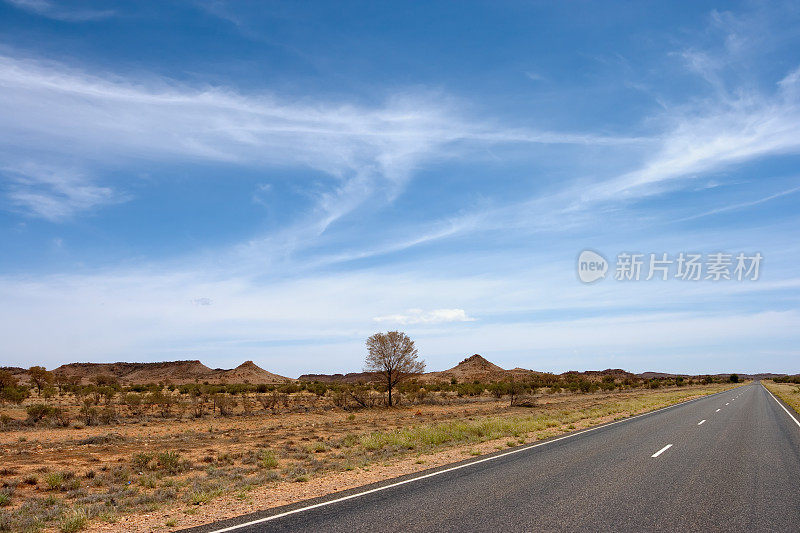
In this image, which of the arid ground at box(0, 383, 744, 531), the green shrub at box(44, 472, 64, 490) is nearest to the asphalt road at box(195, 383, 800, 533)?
the arid ground at box(0, 383, 744, 531)

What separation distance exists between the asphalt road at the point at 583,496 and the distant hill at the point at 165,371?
107506mm

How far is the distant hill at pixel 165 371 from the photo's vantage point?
116119 millimetres

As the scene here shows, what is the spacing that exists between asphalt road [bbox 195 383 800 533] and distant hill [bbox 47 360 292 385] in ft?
353

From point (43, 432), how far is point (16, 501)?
14.9 metres

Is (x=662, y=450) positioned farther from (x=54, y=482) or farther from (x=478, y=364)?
(x=478, y=364)

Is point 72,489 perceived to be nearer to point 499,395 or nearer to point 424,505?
point 424,505

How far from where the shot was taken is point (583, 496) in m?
8.45

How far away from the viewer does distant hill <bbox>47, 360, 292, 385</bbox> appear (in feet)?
381

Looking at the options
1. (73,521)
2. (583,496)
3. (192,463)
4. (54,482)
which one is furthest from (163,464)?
(583,496)

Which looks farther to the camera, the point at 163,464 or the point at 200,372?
the point at 200,372

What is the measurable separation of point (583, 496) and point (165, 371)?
133024 millimetres

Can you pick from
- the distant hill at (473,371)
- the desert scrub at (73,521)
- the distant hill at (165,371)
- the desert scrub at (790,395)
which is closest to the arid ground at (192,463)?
the desert scrub at (73,521)

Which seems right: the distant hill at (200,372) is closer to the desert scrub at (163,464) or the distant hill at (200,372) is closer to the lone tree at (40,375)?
the lone tree at (40,375)

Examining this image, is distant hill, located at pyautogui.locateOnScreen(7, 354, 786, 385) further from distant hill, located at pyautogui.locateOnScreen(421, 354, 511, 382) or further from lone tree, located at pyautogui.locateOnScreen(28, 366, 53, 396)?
lone tree, located at pyautogui.locateOnScreen(28, 366, 53, 396)
